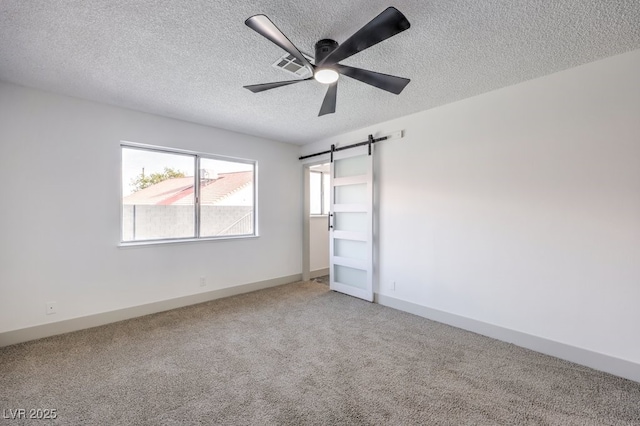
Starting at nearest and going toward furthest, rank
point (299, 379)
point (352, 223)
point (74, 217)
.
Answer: point (299, 379) < point (74, 217) < point (352, 223)

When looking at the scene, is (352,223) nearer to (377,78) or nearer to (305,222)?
(305,222)

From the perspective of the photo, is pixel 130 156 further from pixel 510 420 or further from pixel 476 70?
pixel 510 420

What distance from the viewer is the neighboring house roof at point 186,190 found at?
143 inches

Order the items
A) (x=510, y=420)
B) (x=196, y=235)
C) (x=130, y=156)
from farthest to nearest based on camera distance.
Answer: (x=196, y=235) → (x=130, y=156) → (x=510, y=420)

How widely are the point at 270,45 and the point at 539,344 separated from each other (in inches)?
139

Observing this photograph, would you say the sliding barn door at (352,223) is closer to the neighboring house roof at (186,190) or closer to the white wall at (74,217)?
the neighboring house roof at (186,190)

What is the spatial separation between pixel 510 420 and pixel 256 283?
3634 mm

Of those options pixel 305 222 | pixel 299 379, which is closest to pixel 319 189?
pixel 305 222

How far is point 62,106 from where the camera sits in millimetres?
2996

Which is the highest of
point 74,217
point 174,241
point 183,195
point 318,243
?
point 183,195

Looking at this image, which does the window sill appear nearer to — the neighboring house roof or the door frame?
the neighboring house roof

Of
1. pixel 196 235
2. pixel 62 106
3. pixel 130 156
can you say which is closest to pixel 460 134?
pixel 196 235

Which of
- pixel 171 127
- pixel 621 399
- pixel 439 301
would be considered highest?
pixel 171 127

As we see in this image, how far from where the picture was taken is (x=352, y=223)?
4422 millimetres
